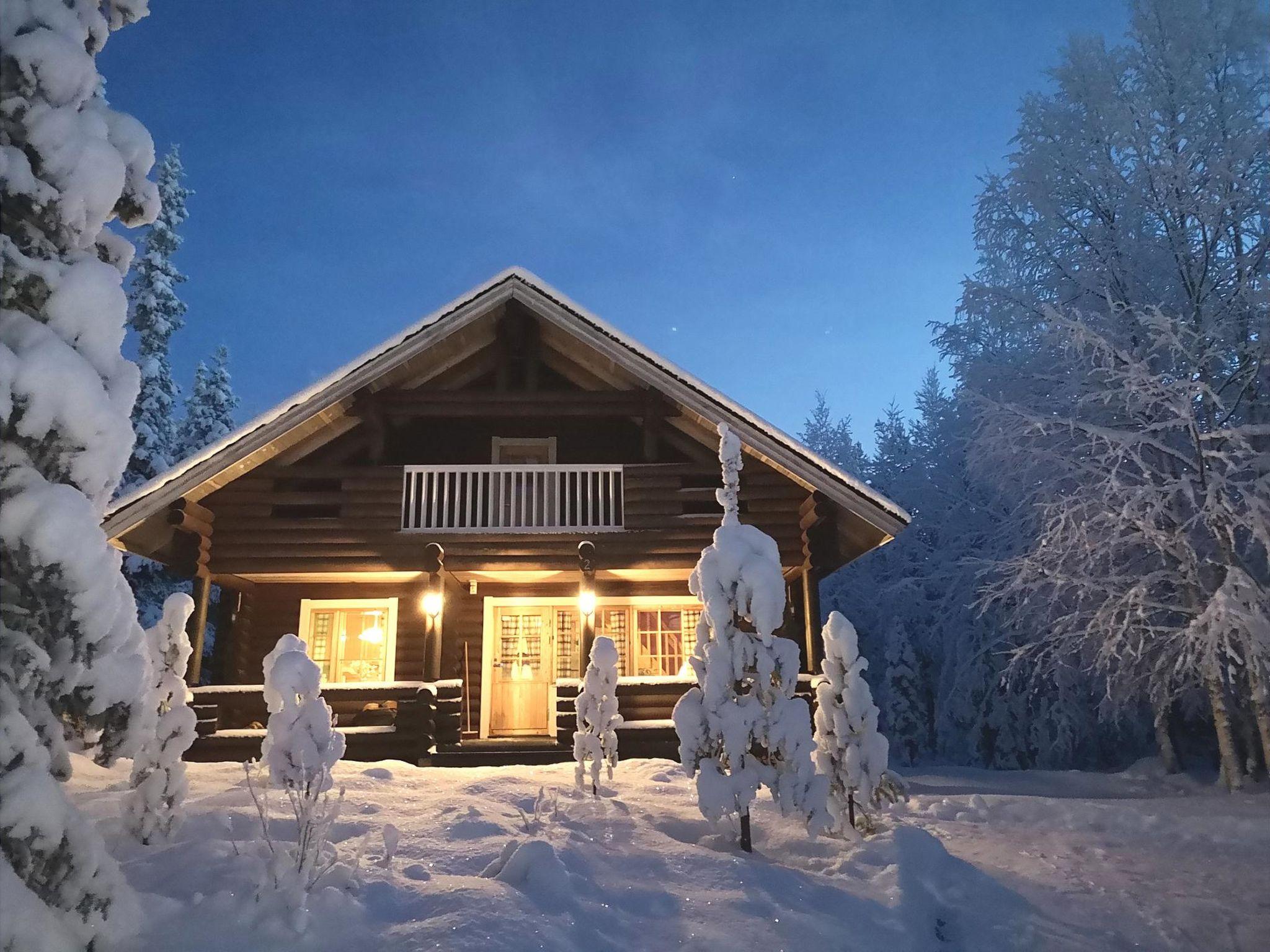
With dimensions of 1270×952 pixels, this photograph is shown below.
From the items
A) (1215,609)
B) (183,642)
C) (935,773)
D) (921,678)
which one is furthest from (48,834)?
(921,678)

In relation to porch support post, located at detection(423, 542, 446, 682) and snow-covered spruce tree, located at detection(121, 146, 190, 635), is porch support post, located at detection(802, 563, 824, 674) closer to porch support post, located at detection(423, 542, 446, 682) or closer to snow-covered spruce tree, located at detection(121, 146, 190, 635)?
porch support post, located at detection(423, 542, 446, 682)

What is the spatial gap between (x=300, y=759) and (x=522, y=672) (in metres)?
9.39

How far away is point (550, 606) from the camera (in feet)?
48.3

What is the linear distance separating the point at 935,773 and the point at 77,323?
2016 centimetres

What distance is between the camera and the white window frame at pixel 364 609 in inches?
555

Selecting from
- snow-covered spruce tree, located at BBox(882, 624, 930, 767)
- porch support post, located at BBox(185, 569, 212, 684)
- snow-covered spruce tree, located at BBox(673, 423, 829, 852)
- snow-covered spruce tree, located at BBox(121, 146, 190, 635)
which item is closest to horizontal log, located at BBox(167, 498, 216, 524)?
porch support post, located at BBox(185, 569, 212, 684)

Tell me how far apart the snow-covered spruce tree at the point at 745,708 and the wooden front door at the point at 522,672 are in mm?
8397

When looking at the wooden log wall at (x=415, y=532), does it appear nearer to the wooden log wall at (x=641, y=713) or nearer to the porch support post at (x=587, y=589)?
the porch support post at (x=587, y=589)

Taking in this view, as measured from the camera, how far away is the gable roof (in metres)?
11.5

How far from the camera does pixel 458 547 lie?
1276 cm

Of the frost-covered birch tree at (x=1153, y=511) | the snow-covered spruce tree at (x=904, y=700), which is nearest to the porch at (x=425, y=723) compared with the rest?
the frost-covered birch tree at (x=1153, y=511)

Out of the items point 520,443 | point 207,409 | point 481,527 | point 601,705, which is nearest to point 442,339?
point 520,443

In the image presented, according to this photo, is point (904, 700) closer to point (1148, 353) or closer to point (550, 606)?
point (1148, 353)

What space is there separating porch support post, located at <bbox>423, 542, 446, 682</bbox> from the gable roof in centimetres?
271
